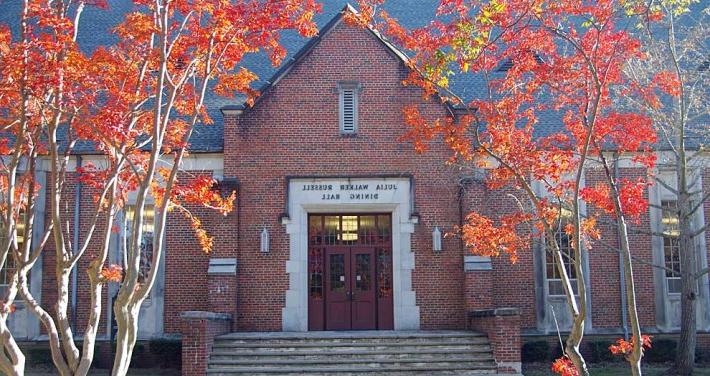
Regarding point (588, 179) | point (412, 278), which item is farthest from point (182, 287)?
point (588, 179)

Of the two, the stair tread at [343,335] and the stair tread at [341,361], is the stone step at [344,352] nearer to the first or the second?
the stair tread at [341,361]

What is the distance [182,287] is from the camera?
20.7 meters

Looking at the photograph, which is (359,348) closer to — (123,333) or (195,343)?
(195,343)

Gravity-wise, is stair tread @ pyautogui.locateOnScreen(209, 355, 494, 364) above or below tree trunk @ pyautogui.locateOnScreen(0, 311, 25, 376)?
below

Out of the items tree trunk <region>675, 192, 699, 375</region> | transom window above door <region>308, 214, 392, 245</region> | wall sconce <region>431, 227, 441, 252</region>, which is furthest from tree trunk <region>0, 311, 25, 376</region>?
tree trunk <region>675, 192, 699, 375</region>

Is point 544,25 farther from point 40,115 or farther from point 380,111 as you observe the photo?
point 380,111

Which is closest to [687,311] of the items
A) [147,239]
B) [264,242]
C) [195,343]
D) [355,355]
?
[355,355]

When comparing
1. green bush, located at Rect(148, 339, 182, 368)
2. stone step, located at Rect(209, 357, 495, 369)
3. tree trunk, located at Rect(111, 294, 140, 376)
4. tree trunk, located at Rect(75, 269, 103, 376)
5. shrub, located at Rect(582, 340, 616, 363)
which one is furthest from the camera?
shrub, located at Rect(582, 340, 616, 363)

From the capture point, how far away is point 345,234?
21125mm

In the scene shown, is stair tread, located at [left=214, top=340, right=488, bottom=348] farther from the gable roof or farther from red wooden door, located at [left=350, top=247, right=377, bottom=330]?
the gable roof

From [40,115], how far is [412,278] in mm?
11218

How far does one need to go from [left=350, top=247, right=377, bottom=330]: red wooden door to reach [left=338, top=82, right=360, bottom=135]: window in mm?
3265

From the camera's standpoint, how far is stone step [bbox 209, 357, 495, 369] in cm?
1738

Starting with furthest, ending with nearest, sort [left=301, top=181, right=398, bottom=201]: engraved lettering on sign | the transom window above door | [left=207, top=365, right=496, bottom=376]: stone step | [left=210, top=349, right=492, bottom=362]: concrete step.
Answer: the transom window above door → [left=301, top=181, right=398, bottom=201]: engraved lettering on sign → [left=210, top=349, right=492, bottom=362]: concrete step → [left=207, top=365, right=496, bottom=376]: stone step
